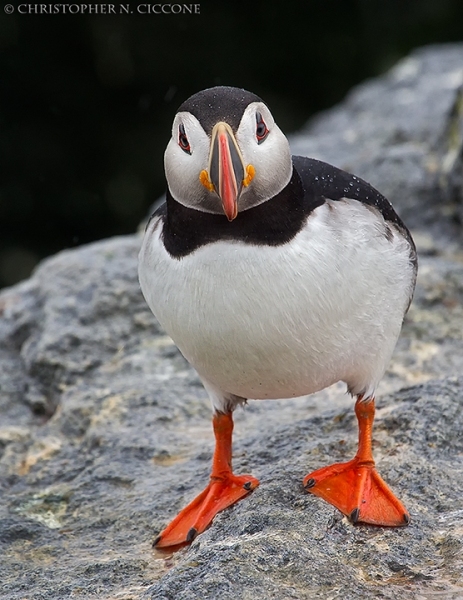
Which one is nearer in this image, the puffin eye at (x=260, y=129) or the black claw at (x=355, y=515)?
the puffin eye at (x=260, y=129)

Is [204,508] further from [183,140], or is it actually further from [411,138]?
[411,138]

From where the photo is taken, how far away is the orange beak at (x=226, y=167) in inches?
118

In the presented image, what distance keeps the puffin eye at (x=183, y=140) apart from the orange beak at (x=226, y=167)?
0.51 ft

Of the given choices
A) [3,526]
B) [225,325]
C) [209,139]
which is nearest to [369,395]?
[225,325]

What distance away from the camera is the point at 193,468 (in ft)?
13.5

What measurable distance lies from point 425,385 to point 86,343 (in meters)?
1.79

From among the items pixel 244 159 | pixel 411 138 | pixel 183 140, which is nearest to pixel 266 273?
pixel 244 159

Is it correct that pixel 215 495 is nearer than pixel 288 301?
No

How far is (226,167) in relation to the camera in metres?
2.98

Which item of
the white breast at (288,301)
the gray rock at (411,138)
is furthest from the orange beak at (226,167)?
the gray rock at (411,138)

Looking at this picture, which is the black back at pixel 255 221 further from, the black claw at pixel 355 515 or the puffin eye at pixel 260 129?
the black claw at pixel 355 515

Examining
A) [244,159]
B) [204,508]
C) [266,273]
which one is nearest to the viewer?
[244,159]

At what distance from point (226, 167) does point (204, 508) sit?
4.39 feet

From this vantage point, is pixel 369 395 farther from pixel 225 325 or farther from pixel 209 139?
pixel 209 139
